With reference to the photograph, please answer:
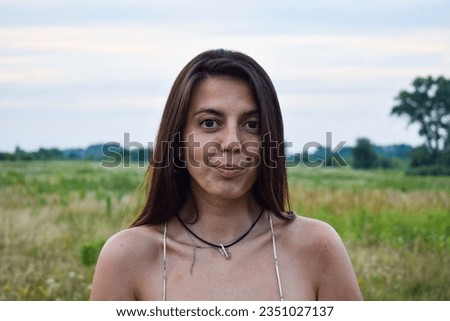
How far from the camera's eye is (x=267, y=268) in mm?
2031

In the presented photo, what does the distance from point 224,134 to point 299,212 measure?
575 cm

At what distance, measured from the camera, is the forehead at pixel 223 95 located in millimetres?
1980

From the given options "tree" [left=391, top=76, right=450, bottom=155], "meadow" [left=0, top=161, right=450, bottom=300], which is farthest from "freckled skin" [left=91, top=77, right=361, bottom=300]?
"tree" [left=391, top=76, right=450, bottom=155]

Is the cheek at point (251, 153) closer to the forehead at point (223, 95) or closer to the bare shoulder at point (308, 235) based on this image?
the forehead at point (223, 95)

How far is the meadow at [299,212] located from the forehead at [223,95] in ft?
1.58

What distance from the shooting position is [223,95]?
6.53 ft

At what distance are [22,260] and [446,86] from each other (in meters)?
6.10

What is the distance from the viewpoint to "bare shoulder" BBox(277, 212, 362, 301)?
206cm

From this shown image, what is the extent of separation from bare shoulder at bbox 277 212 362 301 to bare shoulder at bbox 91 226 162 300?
378 millimetres

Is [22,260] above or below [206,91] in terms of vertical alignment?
below

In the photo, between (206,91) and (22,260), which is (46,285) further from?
(206,91)

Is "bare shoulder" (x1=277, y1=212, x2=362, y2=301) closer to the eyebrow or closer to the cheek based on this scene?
the cheek

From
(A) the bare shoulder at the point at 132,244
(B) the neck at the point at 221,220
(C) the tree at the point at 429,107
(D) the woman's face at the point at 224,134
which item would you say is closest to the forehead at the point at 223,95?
(D) the woman's face at the point at 224,134
